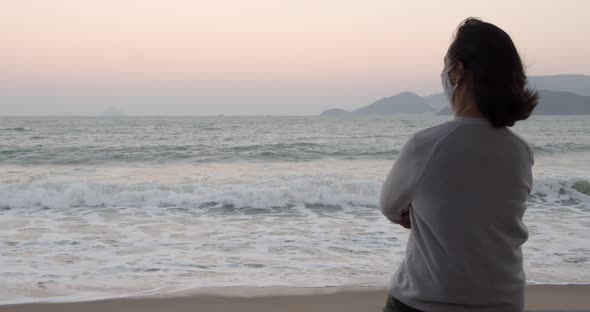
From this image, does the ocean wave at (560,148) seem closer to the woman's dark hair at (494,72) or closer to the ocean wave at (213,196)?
the ocean wave at (213,196)

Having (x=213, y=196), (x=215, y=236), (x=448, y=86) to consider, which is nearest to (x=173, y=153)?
(x=213, y=196)

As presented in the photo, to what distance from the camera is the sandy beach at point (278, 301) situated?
4.39 metres

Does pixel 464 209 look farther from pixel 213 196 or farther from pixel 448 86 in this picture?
pixel 213 196

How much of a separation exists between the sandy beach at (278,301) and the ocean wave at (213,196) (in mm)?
5095

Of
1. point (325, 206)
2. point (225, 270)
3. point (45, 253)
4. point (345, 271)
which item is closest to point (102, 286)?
point (225, 270)

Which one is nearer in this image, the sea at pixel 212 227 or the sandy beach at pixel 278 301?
the sandy beach at pixel 278 301

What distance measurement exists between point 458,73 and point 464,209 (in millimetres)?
324

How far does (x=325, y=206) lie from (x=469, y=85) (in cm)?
913

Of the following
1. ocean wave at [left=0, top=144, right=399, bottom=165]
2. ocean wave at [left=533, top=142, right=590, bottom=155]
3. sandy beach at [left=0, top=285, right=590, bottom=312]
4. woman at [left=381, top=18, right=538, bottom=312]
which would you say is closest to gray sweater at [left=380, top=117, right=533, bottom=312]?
woman at [left=381, top=18, right=538, bottom=312]

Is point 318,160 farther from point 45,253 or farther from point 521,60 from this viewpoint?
point 521,60

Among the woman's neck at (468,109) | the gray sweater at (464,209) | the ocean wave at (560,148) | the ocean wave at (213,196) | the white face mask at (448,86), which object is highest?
the white face mask at (448,86)

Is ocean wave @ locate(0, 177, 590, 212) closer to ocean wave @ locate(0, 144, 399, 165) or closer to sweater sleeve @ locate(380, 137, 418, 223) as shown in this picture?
ocean wave @ locate(0, 144, 399, 165)

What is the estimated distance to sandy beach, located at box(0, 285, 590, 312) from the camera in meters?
4.39

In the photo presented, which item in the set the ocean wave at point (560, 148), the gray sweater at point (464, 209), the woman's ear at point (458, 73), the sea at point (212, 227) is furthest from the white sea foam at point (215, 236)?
the ocean wave at point (560, 148)
